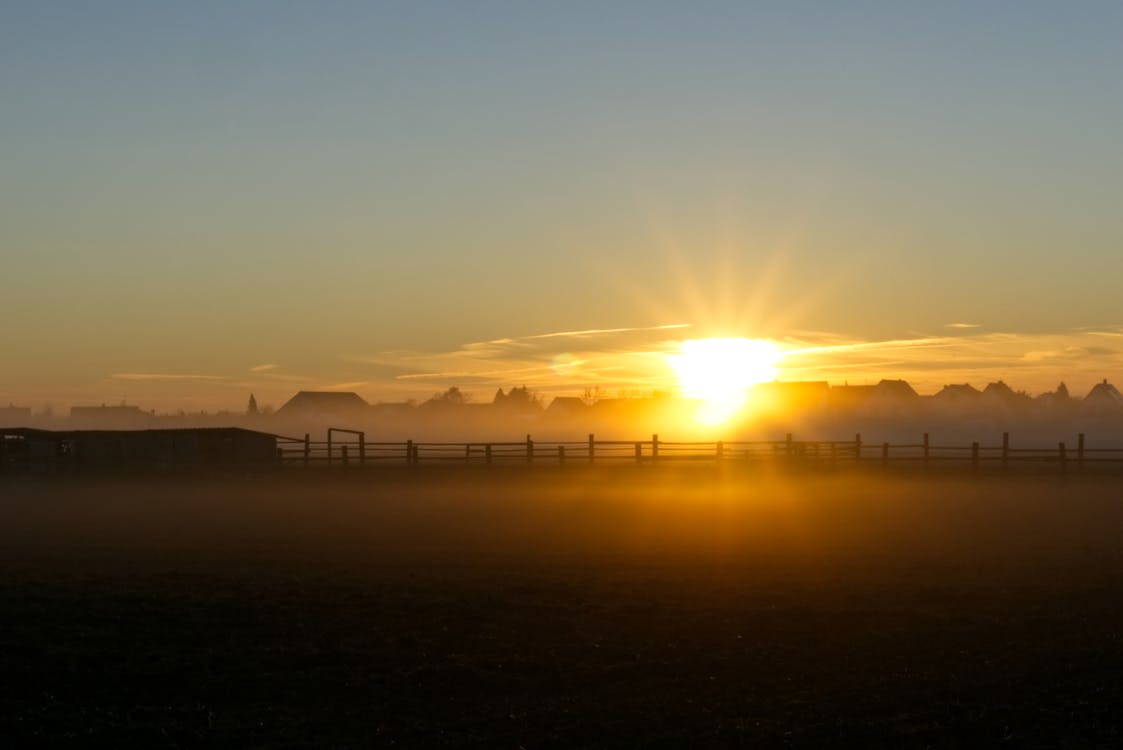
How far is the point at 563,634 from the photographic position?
1777 cm

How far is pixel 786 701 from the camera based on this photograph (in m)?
14.1

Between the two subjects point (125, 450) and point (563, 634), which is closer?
point (563, 634)

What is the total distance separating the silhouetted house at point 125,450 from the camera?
5494cm

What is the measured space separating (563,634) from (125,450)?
42014mm

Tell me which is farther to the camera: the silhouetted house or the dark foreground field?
the silhouetted house

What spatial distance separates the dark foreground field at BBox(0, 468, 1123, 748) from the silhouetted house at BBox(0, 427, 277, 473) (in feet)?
68.4

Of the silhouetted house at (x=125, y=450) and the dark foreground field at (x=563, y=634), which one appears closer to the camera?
the dark foreground field at (x=563, y=634)

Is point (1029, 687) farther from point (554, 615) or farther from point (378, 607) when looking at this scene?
point (378, 607)

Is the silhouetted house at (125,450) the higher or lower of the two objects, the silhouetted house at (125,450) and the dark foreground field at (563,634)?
the higher

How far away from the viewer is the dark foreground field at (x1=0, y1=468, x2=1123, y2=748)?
13.3 metres

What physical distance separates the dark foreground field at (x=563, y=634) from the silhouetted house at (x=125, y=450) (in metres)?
20.8

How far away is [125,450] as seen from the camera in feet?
182

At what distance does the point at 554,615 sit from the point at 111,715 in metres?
7.08

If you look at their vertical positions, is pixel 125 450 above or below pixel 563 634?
above
